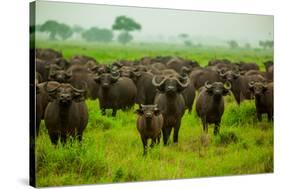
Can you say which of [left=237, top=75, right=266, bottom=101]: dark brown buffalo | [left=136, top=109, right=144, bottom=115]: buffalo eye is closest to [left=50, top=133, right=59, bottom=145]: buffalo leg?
[left=136, top=109, right=144, bottom=115]: buffalo eye

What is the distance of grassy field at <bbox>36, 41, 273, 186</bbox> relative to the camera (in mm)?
9891

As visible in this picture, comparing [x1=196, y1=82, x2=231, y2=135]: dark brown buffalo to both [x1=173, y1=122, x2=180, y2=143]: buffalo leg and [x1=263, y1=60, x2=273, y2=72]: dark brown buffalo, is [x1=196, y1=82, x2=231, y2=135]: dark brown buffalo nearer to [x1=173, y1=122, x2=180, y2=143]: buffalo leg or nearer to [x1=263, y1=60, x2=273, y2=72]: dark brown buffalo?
[x1=173, y1=122, x2=180, y2=143]: buffalo leg

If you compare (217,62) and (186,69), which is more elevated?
(217,62)

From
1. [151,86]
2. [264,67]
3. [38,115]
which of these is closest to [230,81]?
[264,67]

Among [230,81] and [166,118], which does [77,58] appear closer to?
[166,118]

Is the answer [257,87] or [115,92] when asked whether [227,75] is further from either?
[115,92]

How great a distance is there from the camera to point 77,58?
Result: 10.2m

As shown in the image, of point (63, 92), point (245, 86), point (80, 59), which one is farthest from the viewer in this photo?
point (245, 86)

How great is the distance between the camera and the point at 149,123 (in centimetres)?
1041

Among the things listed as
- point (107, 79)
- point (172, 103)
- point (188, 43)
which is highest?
point (188, 43)

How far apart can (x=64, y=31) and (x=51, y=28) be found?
25 centimetres

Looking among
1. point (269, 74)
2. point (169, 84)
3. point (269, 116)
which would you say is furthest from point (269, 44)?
point (169, 84)

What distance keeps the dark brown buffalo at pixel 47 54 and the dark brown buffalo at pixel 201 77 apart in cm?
235

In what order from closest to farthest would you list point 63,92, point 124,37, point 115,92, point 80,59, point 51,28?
point 51,28 → point 63,92 → point 80,59 → point 124,37 → point 115,92
